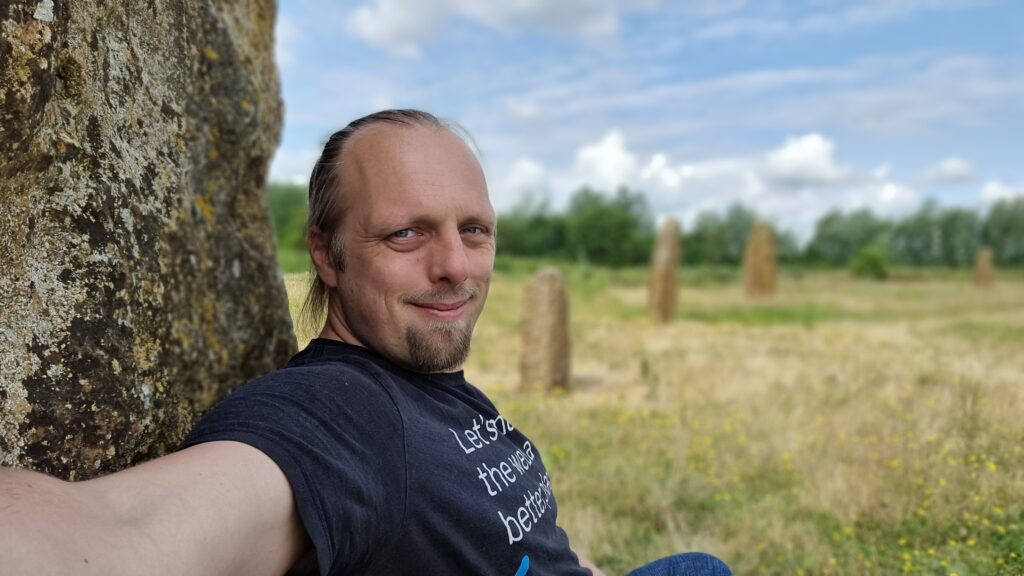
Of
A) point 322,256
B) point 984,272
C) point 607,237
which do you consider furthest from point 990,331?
point 607,237

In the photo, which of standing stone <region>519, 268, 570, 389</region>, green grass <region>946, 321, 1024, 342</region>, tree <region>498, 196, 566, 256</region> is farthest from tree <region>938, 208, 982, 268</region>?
standing stone <region>519, 268, 570, 389</region>

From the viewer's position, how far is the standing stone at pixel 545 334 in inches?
367

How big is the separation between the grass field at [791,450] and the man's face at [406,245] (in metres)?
0.37

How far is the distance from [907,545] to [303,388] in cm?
317

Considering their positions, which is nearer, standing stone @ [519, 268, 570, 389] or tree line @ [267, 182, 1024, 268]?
standing stone @ [519, 268, 570, 389]

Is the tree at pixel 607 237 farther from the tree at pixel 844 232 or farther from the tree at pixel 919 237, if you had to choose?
the tree at pixel 919 237

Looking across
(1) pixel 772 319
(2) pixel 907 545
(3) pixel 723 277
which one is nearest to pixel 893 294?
(3) pixel 723 277

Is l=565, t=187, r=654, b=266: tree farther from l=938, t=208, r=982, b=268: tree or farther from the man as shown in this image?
the man

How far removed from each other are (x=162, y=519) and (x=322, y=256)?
37.2 inches

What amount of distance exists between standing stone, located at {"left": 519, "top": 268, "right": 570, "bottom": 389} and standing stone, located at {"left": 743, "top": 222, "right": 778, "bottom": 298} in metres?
14.7

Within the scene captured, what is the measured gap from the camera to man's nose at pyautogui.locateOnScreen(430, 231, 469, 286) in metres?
1.79

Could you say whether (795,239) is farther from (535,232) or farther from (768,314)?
(768,314)

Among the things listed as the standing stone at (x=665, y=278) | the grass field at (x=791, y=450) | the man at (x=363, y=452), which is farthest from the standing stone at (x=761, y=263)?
the man at (x=363, y=452)

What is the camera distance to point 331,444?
135cm
